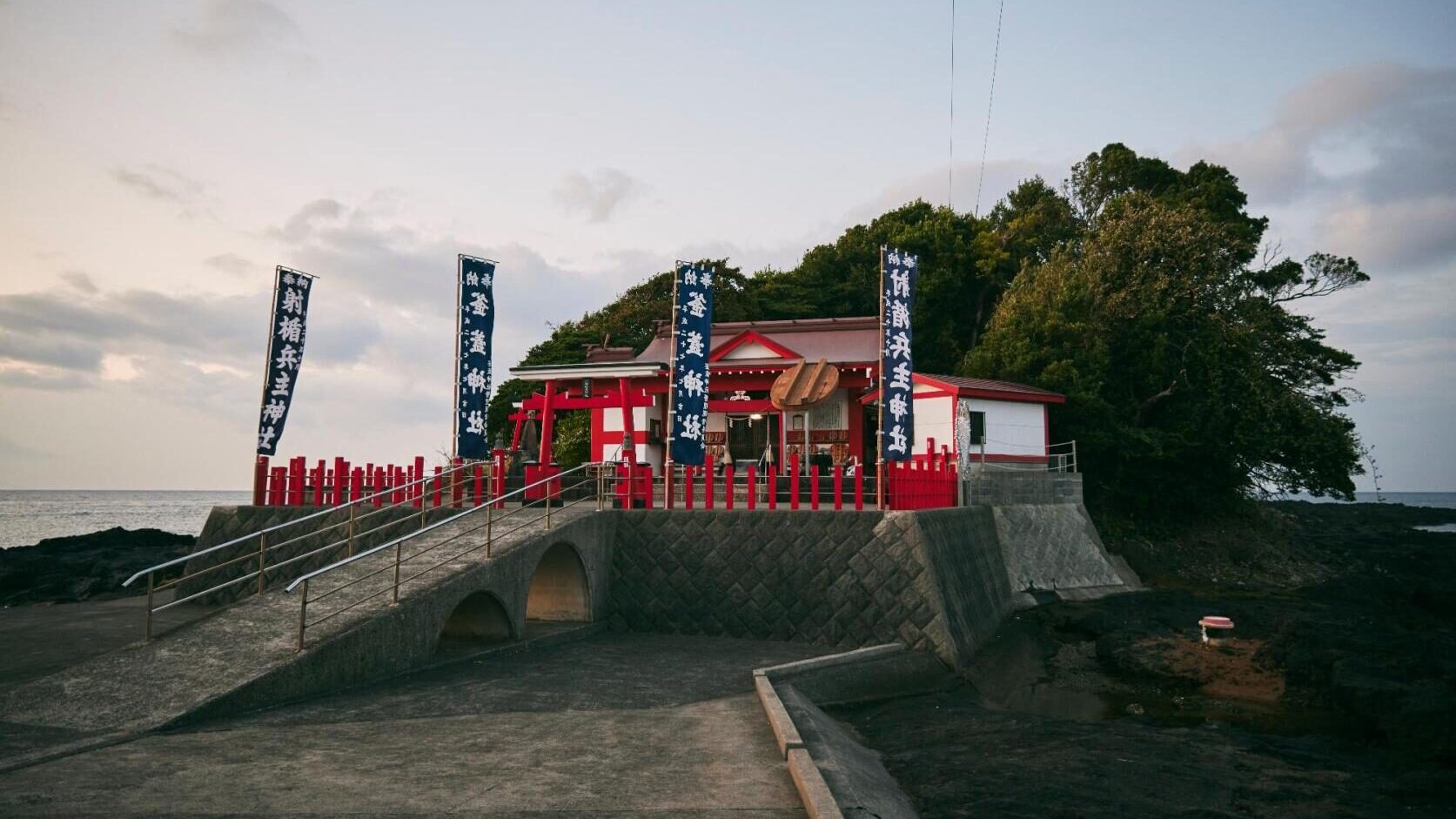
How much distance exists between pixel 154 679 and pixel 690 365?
9013 millimetres

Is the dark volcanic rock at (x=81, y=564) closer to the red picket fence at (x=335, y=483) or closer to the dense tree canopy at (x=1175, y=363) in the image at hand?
the red picket fence at (x=335, y=483)

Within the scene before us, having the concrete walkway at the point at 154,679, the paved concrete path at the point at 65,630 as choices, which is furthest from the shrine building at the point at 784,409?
the concrete walkway at the point at 154,679

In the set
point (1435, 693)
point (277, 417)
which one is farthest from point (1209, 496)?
point (277, 417)

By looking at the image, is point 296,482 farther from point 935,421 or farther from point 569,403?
point 935,421

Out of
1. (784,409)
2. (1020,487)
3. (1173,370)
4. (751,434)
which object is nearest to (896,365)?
(784,409)

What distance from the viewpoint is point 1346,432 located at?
26.9 meters

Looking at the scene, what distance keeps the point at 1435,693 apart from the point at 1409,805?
11.1ft

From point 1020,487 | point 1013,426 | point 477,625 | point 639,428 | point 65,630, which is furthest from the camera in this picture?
point 639,428

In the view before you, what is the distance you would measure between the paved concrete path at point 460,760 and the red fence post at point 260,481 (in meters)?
9.28

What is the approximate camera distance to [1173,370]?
27516 mm

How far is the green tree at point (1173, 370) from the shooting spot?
26531 mm

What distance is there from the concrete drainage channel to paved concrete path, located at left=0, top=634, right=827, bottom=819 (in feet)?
0.65

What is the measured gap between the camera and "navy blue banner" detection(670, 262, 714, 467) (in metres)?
15.1

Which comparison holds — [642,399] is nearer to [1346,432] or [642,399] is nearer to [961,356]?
[961,356]
